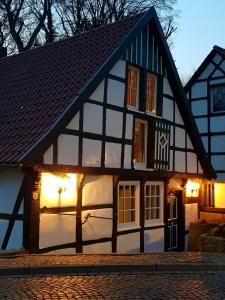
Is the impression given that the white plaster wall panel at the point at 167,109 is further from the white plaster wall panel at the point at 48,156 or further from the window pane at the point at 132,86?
the white plaster wall panel at the point at 48,156

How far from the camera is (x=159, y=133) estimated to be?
15.7 m

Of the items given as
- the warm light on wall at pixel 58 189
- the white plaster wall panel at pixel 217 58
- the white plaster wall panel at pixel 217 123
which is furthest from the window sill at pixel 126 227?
the white plaster wall panel at pixel 217 58

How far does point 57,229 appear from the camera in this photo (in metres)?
12.1

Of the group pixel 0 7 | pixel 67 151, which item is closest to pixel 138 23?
pixel 67 151

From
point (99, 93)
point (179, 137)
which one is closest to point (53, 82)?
point (99, 93)

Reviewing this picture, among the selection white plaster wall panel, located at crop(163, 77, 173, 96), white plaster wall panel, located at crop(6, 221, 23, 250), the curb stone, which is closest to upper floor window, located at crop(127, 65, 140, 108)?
white plaster wall panel, located at crop(163, 77, 173, 96)

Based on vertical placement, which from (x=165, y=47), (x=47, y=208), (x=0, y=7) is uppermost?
(x=0, y=7)

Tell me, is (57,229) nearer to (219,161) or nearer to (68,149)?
(68,149)

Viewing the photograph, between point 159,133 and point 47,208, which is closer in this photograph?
point 47,208

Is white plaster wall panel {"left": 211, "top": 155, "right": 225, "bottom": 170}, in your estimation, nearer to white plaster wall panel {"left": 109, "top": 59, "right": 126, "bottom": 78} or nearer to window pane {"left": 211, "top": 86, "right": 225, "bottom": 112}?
window pane {"left": 211, "top": 86, "right": 225, "bottom": 112}

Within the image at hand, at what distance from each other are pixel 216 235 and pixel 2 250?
567 cm

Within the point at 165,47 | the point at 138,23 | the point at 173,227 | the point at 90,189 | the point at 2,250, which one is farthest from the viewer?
the point at 173,227

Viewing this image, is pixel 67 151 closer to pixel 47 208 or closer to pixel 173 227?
pixel 47 208

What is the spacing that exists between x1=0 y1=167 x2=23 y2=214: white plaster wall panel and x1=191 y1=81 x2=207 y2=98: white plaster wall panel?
13738 mm
